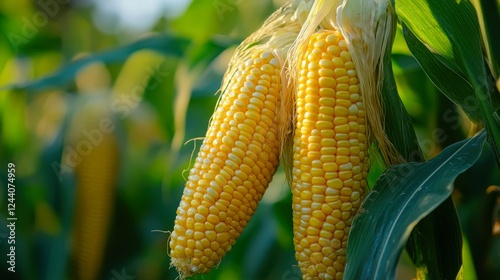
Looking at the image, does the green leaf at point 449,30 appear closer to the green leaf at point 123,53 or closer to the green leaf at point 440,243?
the green leaf at point 440,243

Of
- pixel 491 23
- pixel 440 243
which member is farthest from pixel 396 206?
pixel 491 23

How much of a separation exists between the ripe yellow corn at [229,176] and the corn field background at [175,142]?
264mm

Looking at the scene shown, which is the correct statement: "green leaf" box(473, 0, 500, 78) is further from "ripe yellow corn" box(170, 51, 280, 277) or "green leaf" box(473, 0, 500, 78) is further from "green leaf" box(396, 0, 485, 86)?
"ripe yellow corn" box(170, 51, 280, 277)

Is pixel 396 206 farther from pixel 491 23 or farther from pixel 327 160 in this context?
pixel 491 23

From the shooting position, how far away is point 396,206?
132 centimetres

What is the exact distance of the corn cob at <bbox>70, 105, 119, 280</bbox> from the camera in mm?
2816

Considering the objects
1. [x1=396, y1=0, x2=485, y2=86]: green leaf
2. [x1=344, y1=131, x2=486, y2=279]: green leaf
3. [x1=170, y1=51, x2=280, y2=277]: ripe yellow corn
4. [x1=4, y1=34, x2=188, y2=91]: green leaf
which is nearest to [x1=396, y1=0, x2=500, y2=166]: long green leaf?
[x1=396, y1=0, x2=485, y2=86]: green leaf

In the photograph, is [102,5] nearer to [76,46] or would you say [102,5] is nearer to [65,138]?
[76,46]

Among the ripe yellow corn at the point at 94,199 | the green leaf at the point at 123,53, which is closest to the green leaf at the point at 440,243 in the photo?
the green leaf at the point at 123,53

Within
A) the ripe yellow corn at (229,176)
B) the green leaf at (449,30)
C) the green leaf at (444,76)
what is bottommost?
the ripe yellow corn at (229,176)

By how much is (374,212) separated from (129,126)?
6.03 feet

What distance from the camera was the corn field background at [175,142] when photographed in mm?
1390

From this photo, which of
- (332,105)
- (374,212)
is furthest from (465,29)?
(374,212)

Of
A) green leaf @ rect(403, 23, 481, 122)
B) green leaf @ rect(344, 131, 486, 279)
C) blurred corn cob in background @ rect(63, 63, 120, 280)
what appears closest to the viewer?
green leaf @ rect(344, 131, 486, 279)
